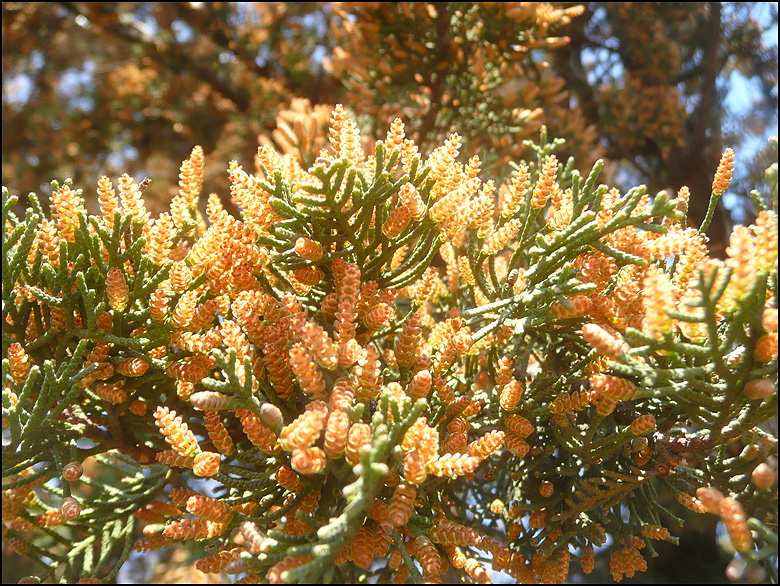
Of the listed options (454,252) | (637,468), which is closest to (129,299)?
(454,252)

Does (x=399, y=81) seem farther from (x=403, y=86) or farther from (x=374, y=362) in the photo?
(x=374, y=362)

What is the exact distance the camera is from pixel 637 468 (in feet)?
5.68

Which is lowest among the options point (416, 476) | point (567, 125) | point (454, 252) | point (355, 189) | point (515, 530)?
point (515, 530)

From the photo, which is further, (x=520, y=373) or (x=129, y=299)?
(x=520, y=373)

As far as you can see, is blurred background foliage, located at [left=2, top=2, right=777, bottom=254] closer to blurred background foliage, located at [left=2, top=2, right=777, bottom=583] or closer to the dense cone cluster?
blurred background foliage, located at [left=2, top=2, right=777, bottom=583]

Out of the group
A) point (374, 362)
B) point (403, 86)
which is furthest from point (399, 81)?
point (374, 362)

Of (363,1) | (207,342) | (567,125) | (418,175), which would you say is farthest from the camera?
(567,125)

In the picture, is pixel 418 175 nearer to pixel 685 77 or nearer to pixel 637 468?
pixel 637 468

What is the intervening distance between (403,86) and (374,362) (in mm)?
2369

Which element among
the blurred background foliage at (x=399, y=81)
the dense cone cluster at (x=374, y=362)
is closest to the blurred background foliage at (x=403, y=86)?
the blurred background foliage at (x=399, y=81)

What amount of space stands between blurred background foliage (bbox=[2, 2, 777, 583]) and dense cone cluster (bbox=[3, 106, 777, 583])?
122cm

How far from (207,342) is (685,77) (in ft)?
14.2

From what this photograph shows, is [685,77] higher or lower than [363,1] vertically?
lower

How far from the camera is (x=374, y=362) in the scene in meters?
1.44
